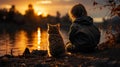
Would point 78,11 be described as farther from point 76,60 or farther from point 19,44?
point 19,44

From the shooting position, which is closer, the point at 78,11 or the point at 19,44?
the point at 78,11

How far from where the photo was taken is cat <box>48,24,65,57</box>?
613 inches

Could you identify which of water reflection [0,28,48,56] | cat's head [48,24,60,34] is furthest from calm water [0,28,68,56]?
cat's head [48,24,60,34]

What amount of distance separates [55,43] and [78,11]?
1736mm

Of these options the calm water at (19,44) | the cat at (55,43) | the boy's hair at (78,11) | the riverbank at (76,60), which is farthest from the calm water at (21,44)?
the cat at (55,43)

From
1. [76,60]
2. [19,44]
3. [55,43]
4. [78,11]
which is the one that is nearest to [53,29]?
[55,43]

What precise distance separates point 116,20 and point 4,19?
112106 mm

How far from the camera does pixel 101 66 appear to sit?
13.4 meters

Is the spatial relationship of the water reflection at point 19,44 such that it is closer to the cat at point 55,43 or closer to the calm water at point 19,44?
the calm water at point 19,44

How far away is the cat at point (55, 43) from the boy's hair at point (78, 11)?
3.54 feet

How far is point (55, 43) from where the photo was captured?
15641 mm

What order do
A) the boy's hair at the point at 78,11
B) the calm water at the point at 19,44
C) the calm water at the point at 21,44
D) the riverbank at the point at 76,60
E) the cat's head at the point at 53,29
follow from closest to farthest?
the riverbank at the point at 76,60 → the cat's head at the point at 53,29 → the boy's hair at the point at 78,11 → the calm water at the point at 21,44 → the calm water at the point at 19,44

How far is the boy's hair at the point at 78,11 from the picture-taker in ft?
54.2

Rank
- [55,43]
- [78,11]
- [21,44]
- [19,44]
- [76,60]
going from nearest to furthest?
[76,60], [55,43], [78,11], [19,44], [21,44]
